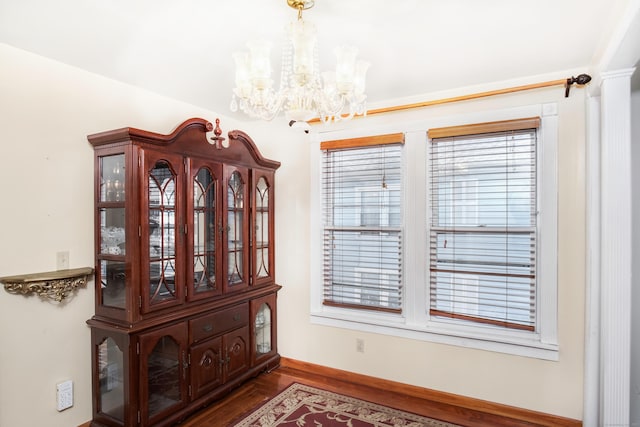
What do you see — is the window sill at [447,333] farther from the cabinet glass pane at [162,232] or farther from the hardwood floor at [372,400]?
the cabinet glass pane at [162,232]

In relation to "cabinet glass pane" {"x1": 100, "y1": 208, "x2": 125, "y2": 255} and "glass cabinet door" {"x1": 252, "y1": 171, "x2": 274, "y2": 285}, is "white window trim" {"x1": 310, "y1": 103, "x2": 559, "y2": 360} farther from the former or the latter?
"cabinet glass pane" {"x1": 100, "y1": 208, "x2": 125, "y2": 255}

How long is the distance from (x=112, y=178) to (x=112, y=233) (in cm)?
35

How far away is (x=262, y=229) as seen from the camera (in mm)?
3396

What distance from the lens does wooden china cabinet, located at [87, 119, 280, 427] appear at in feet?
7.44

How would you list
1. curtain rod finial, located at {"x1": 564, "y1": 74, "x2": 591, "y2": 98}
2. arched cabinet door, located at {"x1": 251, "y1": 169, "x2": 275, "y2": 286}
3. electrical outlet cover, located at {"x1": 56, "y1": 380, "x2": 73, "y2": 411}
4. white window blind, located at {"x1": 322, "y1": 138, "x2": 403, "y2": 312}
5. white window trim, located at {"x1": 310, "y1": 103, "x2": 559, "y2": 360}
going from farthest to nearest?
arched cabinet door, located at {"x1": 251, "y1": 169, "x2": 275, "y2": 286}
white window blind, located at {"x1": 322, "y1": 138, "x2": 403, "y2": 312}
white window trim, located at {"x1": 310, "y1": 103, "x2": 559, "y2": 360}
curtain rod finial, located at {"x1": 564, "y1": 74, "x2": 591, "y2": 98}
electrical outlet cover, located at {"x1": 56, "y1": 380, "x2": 73, "y2": 411}

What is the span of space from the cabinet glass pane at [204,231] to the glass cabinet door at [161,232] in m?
0.16

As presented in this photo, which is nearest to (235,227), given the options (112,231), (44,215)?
(112,231)

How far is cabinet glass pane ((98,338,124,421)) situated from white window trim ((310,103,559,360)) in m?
1.64

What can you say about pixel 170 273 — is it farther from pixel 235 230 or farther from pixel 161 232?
pixel 235 230

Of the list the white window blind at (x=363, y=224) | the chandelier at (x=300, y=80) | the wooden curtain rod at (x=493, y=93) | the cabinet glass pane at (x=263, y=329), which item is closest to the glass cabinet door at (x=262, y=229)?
A: the cabinet glass pane at (x=263, y=329)

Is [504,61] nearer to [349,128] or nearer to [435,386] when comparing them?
[349,128]

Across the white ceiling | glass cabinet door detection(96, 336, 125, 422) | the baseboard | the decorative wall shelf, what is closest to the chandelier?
the white ceiling

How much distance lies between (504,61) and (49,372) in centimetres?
337

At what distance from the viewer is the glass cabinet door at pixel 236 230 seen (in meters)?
2.98
